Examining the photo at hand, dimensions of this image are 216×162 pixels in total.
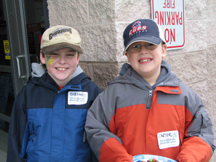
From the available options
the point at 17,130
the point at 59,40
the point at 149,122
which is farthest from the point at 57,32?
the point at 149,122

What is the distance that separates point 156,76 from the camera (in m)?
1.59

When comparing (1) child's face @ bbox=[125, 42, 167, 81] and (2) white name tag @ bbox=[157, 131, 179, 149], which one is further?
(1) child's face @ bbox=[125, 42, 167, 81]

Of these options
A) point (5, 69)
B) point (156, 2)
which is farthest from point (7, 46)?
point (156, 2)

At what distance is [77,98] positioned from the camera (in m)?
1.63

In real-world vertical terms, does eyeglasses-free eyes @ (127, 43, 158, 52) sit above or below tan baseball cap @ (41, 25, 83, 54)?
below

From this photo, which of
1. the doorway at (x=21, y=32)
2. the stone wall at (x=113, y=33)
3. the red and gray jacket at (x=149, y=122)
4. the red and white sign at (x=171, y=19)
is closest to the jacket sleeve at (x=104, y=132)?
the red and gray jacket at (x=149, y=122)

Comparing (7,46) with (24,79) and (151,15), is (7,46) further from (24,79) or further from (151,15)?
(151,15)

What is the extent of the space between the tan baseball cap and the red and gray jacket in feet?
1.54

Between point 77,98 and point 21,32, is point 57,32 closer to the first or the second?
point 77,98

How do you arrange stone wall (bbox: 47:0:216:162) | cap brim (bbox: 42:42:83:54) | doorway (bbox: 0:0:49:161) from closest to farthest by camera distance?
1. cap brim (bbox: 42:42:83:54)
2. stone wall (bbox: 47:0:216:162)
3. doorway (bbox: 0:0:49:161)

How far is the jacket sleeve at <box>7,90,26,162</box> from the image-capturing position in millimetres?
1587

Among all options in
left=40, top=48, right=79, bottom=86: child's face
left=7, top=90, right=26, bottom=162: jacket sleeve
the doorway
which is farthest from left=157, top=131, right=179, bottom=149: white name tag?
the doorway

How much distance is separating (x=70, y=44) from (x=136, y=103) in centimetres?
66

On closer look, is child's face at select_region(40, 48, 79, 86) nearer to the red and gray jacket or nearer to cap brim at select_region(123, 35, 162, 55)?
the red and gray jacket
